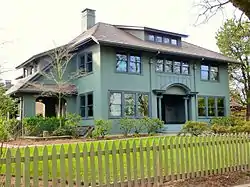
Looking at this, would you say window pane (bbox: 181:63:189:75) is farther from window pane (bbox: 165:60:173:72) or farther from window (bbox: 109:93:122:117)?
window (bbox: 109:93:122:117)

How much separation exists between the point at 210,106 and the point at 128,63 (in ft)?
29.4

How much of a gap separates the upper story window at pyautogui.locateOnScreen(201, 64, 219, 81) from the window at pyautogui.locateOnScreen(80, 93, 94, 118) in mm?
10071

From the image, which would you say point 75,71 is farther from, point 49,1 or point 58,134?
point 49,1

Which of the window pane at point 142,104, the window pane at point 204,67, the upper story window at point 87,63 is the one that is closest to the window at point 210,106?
the window pane at point 204,67

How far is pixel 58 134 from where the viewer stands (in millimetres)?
19828

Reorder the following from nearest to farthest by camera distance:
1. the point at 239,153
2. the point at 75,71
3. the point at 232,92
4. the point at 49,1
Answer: the point at 239,153 → the point at 49,1 → the point at 75,71 → the point at 232,92

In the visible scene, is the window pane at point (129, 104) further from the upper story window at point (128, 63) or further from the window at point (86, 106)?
the window at point (86, 106)

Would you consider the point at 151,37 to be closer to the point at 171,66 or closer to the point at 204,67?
the point at 171,66

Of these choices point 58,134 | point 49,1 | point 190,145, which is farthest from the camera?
point 58,134

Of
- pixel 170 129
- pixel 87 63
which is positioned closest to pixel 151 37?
pixel 87 63

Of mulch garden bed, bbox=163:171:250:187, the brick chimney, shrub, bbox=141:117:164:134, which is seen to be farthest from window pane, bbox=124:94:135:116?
mulch garden bed, bbox=163:171:250:187

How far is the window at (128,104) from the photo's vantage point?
2070 centimetres

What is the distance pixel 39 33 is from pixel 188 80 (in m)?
13.3

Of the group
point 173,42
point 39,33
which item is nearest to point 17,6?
point 39,33
